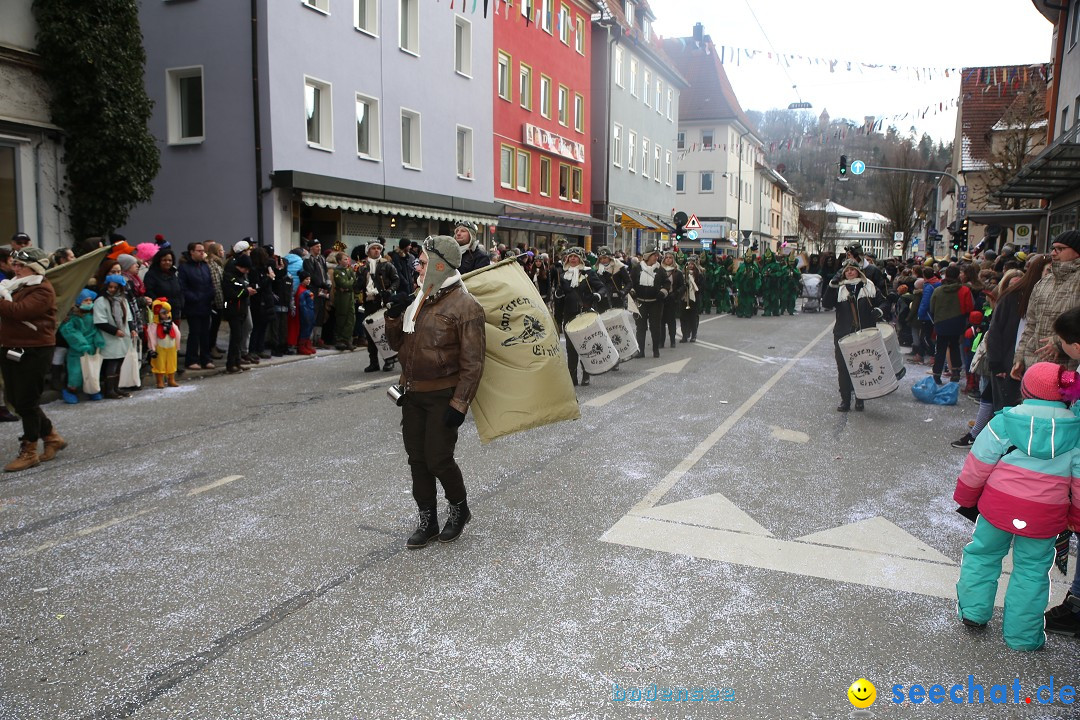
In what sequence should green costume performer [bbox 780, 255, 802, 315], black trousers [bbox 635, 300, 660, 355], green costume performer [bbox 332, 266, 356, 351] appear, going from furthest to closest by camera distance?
green costume performer [bbox 780, 255, 802, 315] < green costume performer [bbox 332, 266, 356, 351] < black trousers [bbox 635, 300, 660, 355]

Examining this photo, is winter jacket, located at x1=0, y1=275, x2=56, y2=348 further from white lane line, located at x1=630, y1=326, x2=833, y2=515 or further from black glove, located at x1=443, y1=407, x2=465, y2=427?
white lane line, located at x1=630, y1=326, x2=833, y2=515

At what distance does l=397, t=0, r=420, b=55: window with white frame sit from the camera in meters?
23.8

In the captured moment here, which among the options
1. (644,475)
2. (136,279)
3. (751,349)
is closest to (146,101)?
(136,279)

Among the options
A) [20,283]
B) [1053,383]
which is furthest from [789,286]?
[1053,383]

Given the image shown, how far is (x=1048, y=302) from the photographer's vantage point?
6.16 meters

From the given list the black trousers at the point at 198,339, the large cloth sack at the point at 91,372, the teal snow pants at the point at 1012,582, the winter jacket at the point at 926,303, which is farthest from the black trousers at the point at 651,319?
the teal snow pants at the point at 1012,582

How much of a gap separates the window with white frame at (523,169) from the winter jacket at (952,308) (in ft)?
69.6

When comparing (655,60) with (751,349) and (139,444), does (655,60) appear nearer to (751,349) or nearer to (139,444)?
(751,349)

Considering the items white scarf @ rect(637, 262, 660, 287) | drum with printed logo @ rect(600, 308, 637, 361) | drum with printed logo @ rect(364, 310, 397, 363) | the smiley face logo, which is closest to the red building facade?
white scarf @ rect(637, 262, 660, 287)

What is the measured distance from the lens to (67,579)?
4.46m

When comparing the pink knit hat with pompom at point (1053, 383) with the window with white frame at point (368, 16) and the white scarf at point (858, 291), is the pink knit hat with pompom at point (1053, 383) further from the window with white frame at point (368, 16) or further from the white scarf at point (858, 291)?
the window with white frame at point (368, 16)

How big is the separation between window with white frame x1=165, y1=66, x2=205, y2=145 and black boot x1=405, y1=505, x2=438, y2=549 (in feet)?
57.4

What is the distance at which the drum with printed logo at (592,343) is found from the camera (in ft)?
35.3

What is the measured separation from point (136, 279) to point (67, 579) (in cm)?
748
